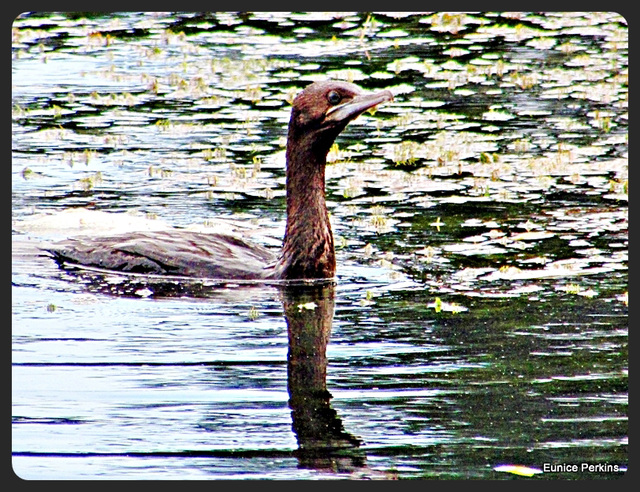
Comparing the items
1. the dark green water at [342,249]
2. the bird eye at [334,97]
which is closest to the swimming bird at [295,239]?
the bird eye at [334,97]

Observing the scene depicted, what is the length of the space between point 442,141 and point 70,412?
6.84 meters

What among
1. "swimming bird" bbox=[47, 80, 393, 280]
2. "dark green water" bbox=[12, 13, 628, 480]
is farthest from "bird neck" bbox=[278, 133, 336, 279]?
"dark green water" bbox=[12, 13, 628, 480]

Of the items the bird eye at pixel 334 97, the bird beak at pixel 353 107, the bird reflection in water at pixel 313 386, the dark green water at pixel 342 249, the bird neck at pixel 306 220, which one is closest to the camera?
the bird reflection in water at pixel 313 386

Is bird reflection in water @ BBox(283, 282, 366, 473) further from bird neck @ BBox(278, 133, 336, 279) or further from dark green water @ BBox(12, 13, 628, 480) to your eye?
bird neck @ BBox(278, 133, 336, 279)

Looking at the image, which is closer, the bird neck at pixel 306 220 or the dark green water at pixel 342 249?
the dark green water at pixel 342 249

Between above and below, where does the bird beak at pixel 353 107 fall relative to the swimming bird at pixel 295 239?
above

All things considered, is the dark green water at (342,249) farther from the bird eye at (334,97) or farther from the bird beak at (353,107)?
the bird eye at (334,97)

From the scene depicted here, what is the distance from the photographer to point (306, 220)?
12836 millimetres

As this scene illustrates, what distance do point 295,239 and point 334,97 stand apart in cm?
126

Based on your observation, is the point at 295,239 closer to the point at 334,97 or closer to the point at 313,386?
the point at 334,97

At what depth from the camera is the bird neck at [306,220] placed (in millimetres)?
12812

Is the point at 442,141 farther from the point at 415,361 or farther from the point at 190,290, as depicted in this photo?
the point at 415,361

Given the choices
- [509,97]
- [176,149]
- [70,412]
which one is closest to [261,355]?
[70,412]

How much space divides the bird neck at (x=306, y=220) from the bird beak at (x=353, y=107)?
356mm
